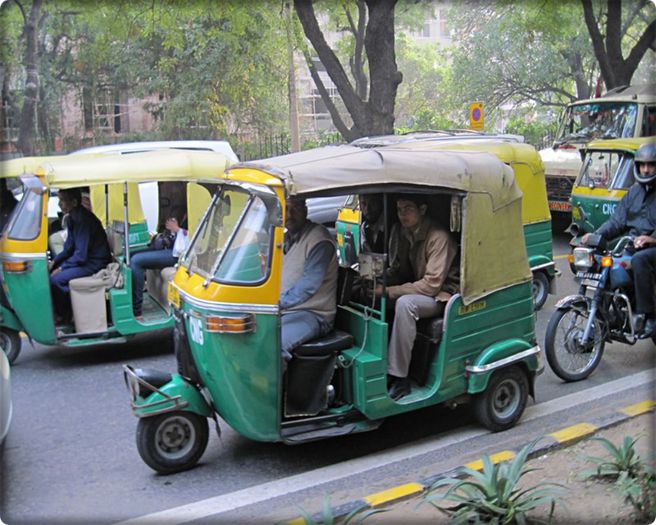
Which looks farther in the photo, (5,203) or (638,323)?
(5,203)

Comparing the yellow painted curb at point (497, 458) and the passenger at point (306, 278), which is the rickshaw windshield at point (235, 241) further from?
the yellow painted curb at point (497, 458)

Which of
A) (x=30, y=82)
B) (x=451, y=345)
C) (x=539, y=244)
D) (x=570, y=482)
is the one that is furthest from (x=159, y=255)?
(x=30, y=82)

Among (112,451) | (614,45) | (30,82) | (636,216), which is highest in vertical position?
(614,45)

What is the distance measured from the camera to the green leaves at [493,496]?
380 cm

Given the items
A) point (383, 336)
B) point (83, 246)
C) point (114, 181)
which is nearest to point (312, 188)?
point (383, 336)

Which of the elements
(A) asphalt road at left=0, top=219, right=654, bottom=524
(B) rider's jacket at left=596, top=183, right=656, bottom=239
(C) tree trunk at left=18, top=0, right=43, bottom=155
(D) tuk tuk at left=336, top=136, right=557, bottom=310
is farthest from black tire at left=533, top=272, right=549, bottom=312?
(C) tree trunk at left=18, top=0, right=43, bottom=155

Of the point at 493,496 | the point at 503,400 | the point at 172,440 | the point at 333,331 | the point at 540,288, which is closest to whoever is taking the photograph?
the point at 493,496

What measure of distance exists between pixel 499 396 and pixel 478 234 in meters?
1.28

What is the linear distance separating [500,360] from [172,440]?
244 centimetres

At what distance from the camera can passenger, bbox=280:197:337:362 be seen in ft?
17.6

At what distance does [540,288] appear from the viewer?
9.53 meters

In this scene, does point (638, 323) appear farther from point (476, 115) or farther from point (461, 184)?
point (476, 115)

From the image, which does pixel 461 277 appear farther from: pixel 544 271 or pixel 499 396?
pixel 544 271

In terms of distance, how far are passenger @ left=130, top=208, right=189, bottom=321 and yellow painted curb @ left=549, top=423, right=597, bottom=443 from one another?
4211 mm
